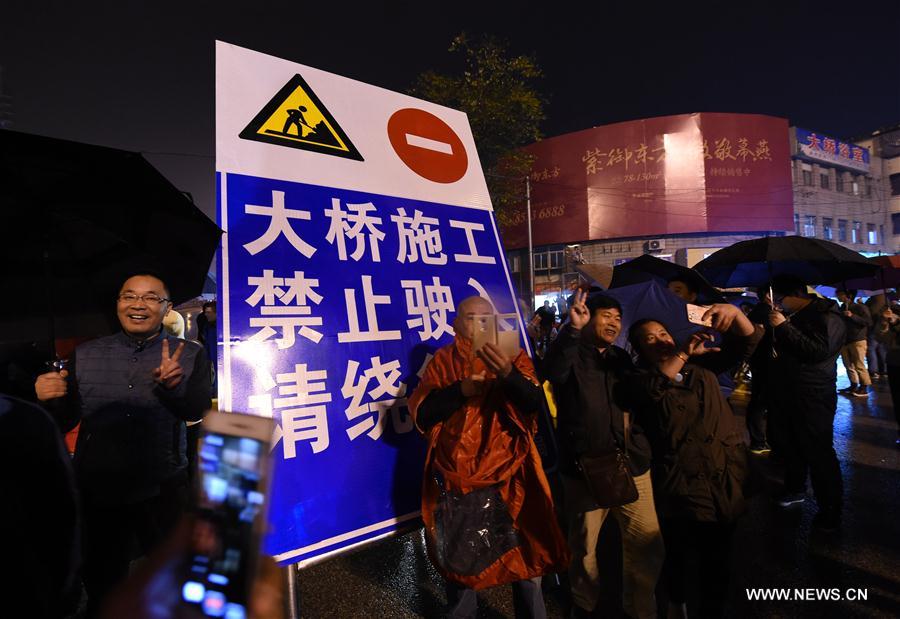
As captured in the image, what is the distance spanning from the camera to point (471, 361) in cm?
218

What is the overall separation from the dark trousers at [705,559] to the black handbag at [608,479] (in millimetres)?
328

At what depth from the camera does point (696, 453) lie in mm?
2459

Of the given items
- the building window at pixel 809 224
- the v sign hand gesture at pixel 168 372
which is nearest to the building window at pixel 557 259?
the building window at pixel 809 224

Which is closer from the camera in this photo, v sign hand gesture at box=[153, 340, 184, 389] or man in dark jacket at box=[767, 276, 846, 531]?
v sign hand gesture at box=[153, 340, 184, 389]

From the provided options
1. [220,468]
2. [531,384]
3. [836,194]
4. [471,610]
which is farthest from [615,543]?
[836,194]

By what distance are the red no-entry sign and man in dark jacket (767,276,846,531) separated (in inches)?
105

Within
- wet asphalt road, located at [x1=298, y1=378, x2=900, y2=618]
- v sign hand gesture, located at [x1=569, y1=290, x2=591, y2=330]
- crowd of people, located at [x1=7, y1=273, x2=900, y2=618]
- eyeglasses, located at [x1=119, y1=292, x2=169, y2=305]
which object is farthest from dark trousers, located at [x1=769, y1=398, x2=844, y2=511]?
eyeglasses, located at [x1=119, y1=292, x2=169, y2=305]

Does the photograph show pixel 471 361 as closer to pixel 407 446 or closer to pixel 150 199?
pixel 407 446

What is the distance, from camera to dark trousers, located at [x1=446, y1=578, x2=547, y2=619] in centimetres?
219

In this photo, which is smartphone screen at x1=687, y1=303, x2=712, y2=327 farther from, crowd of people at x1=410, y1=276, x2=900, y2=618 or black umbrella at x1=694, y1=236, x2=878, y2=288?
black umbrella at x1=694, y1=236, x2=878, y2=288

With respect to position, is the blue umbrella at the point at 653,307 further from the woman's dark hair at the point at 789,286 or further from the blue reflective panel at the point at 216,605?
the blue reflective panel at the point at 216,605

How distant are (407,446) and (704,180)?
32.3 metres
